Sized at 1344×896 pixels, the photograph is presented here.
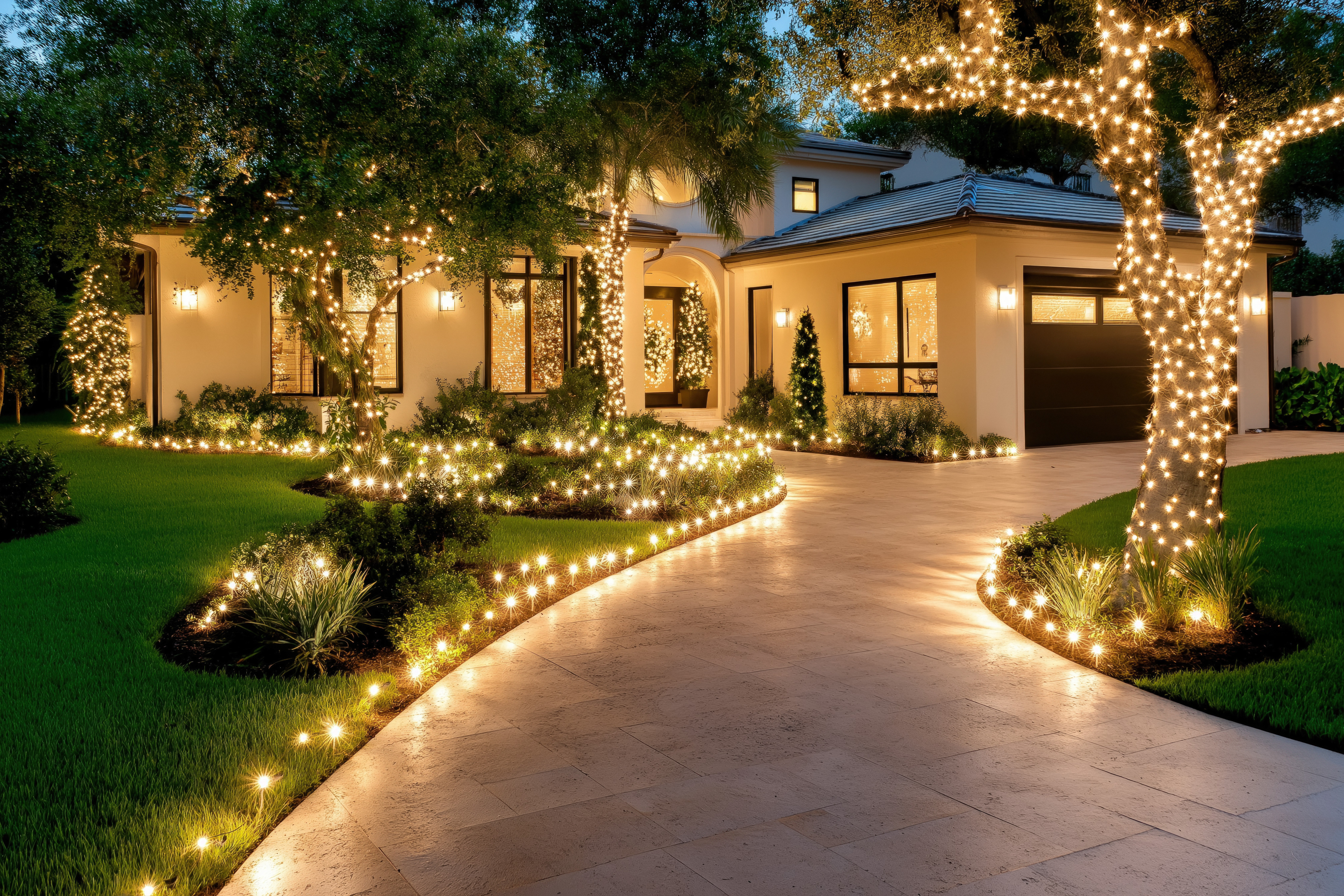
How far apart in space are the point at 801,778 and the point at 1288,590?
4.56 metres

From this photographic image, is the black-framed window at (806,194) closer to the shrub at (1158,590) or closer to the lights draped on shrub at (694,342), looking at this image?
the lights draped on shrub at (694,342)

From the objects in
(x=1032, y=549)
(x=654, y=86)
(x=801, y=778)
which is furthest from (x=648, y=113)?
(x=801, y=778)

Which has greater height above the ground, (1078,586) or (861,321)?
(861,321)

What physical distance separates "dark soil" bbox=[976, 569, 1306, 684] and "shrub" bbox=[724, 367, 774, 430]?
13001 millimetres

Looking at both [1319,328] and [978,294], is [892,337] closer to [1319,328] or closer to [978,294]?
[978,294]

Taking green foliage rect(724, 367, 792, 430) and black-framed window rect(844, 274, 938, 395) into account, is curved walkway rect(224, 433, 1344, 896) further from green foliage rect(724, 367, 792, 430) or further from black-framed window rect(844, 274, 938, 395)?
green foliage rect(724, 367, 792, 430)

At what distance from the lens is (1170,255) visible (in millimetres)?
6562

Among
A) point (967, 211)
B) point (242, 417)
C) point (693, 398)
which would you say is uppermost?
point (967, 211)

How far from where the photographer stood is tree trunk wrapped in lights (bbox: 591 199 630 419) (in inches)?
660

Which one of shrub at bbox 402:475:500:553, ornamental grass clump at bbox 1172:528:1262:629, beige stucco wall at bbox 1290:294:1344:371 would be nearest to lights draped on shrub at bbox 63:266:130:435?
shrub at bbox 402:475:500:553

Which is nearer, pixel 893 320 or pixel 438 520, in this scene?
pixel 438 520

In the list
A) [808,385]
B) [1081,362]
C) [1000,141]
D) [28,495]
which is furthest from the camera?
[1000,141]

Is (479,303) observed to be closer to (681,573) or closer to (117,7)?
(117,7)

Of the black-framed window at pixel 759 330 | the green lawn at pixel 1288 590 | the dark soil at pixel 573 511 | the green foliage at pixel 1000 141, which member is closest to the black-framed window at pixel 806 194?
the black-framed window at pixel 759 330
